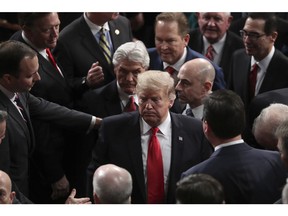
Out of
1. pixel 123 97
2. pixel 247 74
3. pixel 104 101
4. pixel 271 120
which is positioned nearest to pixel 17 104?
pixel 104 101

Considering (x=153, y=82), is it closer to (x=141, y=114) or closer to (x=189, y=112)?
(x=141, y=114)

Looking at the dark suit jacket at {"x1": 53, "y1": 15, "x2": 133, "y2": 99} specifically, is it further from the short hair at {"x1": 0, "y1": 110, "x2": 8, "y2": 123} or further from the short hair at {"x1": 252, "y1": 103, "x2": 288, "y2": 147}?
the short hair at {"x1": 252, "y1": 103, "x2": 288, "y2": 147}

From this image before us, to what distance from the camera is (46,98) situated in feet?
17.6

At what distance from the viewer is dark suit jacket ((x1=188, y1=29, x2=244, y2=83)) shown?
21.1 ft

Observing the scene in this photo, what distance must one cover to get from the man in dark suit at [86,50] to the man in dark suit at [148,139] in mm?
859

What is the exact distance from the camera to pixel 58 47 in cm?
566

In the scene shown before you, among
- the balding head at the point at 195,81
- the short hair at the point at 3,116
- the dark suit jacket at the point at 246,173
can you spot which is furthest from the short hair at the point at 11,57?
the dark suit jacket at the point at 246,173

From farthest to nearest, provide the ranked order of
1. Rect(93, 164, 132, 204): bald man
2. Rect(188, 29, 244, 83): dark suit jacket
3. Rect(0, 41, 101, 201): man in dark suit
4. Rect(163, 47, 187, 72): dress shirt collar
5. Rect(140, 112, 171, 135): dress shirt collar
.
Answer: Rect(188, 29, 244, 83): dark suit jacket, Rect(163, 47, 187, 72): dress shirt collar, Rect(0, 41, 101, 201): man in dark suit, Rect(140, 112, 171, 135): dress shirt collar, Rect(93, 164, 132, 204): bald man

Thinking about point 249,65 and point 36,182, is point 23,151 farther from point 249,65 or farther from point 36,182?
point 249,65

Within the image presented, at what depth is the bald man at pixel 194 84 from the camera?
5141 millimetres

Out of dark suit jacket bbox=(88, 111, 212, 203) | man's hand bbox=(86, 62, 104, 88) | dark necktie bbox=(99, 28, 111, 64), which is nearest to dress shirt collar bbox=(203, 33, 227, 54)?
dark necktie bbox=(99, 28, 111, 64)

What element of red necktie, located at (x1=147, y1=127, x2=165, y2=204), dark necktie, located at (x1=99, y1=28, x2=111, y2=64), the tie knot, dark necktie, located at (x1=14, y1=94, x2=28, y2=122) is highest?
dark necktie, located at (x1=99, y1=28, x2=111, y2=64)

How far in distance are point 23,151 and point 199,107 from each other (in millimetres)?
1206
